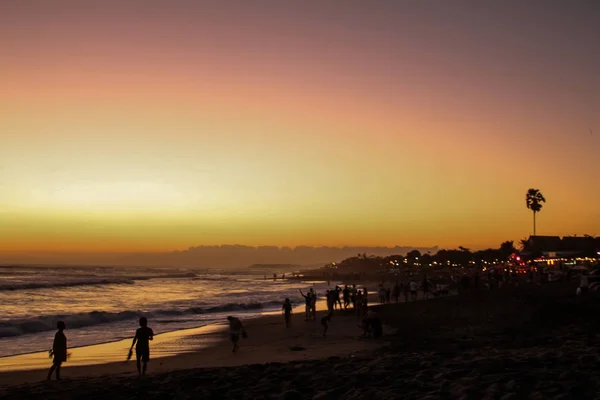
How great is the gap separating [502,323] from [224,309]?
80.1 feet

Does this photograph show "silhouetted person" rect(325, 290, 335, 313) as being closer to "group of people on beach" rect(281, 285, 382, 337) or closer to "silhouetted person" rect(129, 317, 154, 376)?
"group of people on beach" rect(281, 285, 382, 337)

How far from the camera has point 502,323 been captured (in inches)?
771

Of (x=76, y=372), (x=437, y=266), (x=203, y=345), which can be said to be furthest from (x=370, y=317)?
(x=437, y=266)

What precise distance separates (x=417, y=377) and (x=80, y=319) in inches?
998

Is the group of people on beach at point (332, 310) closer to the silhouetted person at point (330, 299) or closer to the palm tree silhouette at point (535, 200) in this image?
the silhouetted person at point (330, 299)

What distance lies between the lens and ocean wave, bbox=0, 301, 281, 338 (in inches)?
997

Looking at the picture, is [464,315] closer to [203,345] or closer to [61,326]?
[203,345]

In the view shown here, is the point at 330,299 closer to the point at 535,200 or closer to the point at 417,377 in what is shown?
the point at 417,377

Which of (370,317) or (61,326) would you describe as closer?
(61,326)

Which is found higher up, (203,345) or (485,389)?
(485,389)

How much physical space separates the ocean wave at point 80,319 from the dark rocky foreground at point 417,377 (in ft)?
51.4

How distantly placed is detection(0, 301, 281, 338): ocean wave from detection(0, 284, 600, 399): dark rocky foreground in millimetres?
15661

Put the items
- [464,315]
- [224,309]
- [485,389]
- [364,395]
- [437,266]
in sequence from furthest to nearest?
1. [437,266]
2. [224,309]
3. [464,315]
4. [364,395]
5. [485,389]

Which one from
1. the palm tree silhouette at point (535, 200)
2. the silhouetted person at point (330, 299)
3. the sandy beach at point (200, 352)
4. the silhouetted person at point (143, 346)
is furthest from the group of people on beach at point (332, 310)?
the palm tree silhouette at point (535, 200)
